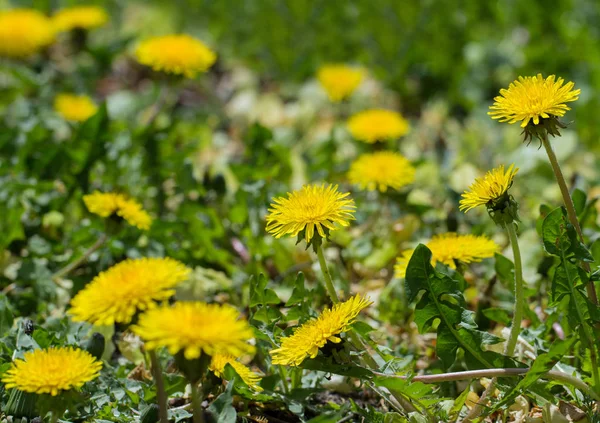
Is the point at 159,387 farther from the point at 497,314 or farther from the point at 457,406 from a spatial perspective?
the point at 497,314

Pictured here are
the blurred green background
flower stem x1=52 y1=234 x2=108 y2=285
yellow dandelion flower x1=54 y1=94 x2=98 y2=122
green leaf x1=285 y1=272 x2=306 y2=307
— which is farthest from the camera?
the blurred green background

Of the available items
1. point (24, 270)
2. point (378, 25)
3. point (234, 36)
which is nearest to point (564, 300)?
point (24, 270)

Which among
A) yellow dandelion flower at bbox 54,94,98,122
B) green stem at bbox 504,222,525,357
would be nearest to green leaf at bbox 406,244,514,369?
green stem at bbox 504,222,525,357

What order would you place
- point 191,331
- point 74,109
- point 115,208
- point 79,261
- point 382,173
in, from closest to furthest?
point 191,331, point 115,208, point 79,261, point 382,173, point 74,109

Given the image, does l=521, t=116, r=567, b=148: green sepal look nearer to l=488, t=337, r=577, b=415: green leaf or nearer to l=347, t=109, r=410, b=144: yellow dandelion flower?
l=488, t=337, r=577, b=415: green leaf

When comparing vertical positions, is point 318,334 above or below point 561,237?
below

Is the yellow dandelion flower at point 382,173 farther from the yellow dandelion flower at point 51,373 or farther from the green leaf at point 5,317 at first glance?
the yellow dandelion flower at point 51,373

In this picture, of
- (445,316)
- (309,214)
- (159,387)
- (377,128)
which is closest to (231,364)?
(159,387)
